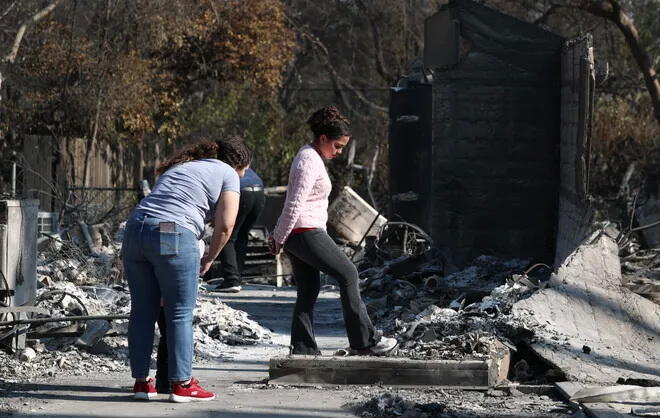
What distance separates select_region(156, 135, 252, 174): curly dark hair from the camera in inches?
298

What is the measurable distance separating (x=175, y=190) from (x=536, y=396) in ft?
8.23

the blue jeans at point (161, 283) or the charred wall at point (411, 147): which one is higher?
the charred wall at point (411, 147)

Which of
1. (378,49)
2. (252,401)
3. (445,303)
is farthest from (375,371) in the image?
(378,49)

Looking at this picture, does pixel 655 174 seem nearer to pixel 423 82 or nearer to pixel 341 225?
pixel 341 225

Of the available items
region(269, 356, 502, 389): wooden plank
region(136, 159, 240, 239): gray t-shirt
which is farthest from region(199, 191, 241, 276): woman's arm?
region(269, 356, 502, 389): wooden plank

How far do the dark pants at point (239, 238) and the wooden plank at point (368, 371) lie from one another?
5.79 m

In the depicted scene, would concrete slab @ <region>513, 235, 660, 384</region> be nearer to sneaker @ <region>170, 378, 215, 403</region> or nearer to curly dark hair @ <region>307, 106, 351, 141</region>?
curly dark hair @ <region>307, 106, 351, 141</region>

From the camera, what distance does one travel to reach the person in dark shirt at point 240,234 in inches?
545

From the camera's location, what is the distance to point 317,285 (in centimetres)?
841

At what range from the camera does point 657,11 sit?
28.7 m

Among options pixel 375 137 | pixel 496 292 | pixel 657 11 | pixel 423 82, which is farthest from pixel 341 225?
pixel 375 137

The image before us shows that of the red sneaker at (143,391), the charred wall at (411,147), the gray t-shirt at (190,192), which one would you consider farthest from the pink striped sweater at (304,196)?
the charred wall at (411,147)

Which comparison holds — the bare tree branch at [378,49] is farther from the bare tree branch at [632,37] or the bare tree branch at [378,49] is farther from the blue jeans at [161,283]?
the blue jeans at [161,283]

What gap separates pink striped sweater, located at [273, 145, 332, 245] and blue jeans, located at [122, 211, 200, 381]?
3.26 ft
